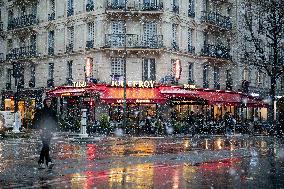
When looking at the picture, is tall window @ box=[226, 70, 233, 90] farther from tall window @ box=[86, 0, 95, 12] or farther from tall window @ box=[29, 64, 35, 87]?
tall window @ box=[29, 64, 35, 87]

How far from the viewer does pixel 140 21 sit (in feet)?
122

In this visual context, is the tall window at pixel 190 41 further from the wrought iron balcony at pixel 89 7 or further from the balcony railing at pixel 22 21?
the balcony railing at pixel 22 21

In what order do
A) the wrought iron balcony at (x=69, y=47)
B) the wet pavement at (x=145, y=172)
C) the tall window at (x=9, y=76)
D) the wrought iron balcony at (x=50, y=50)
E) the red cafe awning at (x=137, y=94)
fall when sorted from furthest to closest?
1. the tall window at (x=9, y=76)
2. the wrought iron balcony at (x=50, y=50)
3. the wrought iron balcony at (x=69, y=47)
4. the red cafe awning at (x=137, y=94)
5. the wet pavement at (x=145, y=172)

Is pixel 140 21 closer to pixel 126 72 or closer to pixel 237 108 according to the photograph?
pixel 126 72

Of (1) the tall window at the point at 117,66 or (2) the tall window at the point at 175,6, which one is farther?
(2) the tall window at the point at 175,6

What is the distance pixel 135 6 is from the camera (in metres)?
36.8

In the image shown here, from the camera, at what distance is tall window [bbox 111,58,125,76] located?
36.7m

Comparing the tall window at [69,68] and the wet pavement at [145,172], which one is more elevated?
the tall window at [69,68]

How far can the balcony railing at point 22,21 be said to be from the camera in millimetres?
42997

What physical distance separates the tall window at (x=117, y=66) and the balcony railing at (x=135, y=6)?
3980 mm

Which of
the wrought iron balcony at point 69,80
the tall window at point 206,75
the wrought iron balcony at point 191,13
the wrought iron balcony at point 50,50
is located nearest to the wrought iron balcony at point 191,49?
the tall window at point 206,75

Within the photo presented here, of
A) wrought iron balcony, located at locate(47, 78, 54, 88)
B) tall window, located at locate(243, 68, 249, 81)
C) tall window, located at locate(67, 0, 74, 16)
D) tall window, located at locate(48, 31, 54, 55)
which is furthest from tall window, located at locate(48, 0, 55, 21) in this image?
tall window, located at locate(243, 68, 249, 81)

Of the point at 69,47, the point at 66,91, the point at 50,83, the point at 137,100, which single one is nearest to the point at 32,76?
the point at 50,83

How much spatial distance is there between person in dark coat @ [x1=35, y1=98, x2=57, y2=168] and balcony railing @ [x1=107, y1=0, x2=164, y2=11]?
2479 cm
